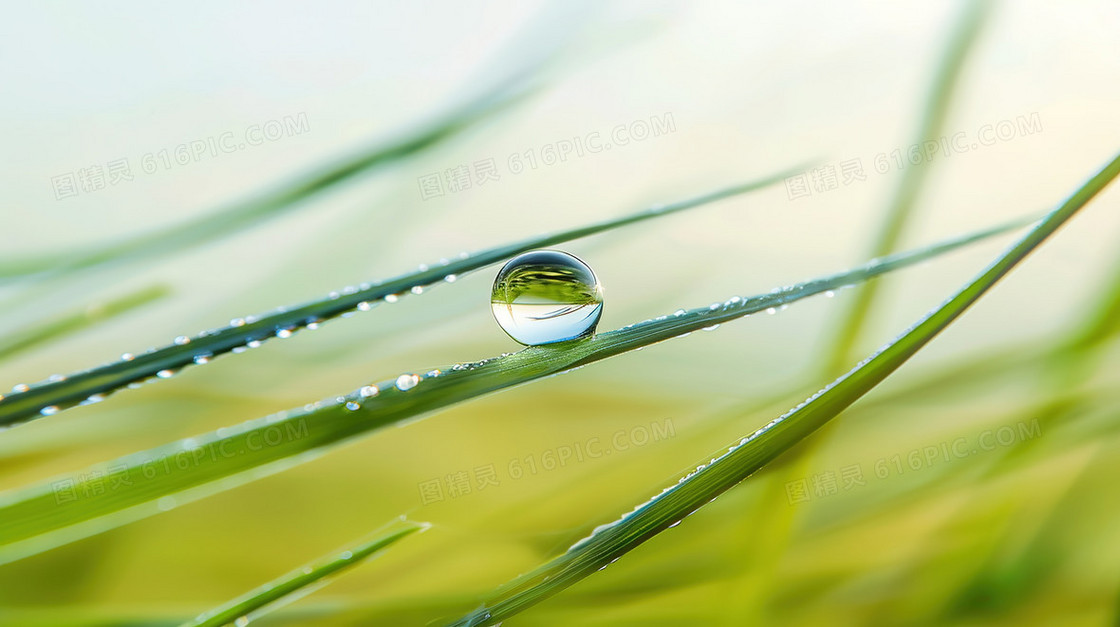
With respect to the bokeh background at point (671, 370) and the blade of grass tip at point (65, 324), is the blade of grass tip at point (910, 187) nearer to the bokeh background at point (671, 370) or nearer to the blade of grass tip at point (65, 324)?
the bokeh background at point (671, 370)

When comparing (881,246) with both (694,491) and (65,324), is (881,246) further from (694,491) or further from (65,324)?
(65,324)

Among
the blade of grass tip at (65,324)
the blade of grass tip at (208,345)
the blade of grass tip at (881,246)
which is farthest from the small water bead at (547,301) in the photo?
the blade of grass tip at (65,324)

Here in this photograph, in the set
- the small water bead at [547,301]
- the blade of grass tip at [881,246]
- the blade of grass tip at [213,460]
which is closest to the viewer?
the blade of grass tip at [213,460]

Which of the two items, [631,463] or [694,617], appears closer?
[694,617]

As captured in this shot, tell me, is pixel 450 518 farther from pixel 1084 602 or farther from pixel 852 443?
pixel 1084 602

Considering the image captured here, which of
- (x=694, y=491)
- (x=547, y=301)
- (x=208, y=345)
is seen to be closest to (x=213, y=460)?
(x=208, y=345)

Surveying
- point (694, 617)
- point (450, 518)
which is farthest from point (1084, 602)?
point (450, 518)

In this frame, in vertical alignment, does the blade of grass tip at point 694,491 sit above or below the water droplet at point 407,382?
below

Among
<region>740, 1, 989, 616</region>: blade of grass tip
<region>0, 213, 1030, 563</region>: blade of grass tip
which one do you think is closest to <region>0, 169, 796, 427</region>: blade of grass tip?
<region>0, 213, 1030, 563</region>: blade of grass tip
